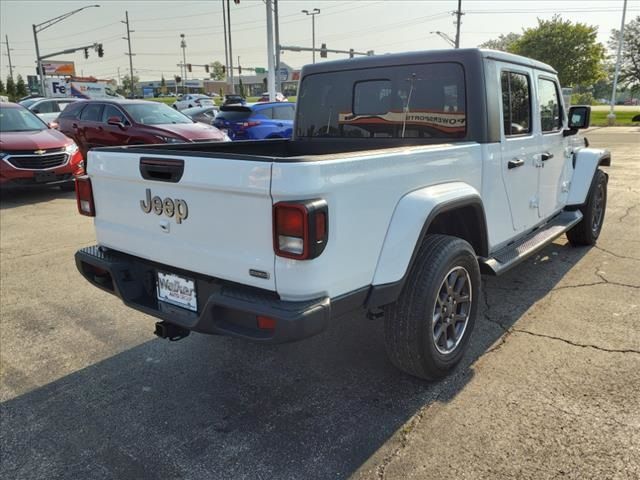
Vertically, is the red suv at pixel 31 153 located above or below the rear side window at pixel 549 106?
below

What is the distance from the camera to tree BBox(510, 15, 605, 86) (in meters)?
44.4

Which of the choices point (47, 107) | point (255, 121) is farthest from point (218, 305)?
point (47, 107)

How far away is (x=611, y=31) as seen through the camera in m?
65.8

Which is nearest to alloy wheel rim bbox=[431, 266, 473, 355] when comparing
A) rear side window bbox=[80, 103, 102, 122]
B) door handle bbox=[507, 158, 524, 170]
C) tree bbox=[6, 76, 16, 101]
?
door handle bbox=[507, 158, 524, 170]

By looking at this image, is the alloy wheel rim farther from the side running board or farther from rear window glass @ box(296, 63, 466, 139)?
rear window glass @ box(296, 63, 466, 139)

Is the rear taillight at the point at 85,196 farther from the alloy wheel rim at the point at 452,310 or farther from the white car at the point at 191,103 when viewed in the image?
the white car at the point at 191,103

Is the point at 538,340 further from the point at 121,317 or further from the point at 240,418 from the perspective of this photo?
the point at 121,317

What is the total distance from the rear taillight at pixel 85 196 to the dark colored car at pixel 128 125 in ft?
23.3

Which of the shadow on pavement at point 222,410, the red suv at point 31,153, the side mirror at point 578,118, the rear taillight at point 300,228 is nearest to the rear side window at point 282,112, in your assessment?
the red suv at point 31,153

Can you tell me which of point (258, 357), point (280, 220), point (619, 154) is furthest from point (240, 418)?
point (619, 154)

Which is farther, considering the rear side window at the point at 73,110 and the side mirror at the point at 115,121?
the rear side window at the point at 73,110

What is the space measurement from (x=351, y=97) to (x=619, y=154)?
47.0 feet

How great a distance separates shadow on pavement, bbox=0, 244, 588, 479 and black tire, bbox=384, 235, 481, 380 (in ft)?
0.68

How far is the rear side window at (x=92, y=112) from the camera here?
1145 centimetres
